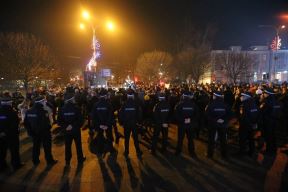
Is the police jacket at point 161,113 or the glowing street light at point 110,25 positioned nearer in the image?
the police jacket at point 161,113

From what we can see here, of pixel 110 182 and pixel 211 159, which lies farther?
pixel 211 159

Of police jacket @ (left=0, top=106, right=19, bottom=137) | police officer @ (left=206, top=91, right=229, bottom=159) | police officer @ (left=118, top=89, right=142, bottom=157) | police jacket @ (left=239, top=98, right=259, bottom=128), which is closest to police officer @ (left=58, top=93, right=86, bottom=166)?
police jacket @ (left=0, top=106, right=19, bottom=137)

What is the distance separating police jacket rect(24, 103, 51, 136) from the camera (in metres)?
7.62

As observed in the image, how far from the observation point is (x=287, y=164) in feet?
25.1

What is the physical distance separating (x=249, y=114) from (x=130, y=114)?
12.2 ft

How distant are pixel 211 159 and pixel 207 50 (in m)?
35.6

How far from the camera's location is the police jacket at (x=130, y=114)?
8.28m

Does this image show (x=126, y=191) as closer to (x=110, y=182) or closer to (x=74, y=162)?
(x=110, y=182)

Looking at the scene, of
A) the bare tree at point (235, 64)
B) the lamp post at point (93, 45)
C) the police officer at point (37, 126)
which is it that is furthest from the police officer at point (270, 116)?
the bare tree at point (235, 64)

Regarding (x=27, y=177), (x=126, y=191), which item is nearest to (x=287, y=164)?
(x=126, y=191)

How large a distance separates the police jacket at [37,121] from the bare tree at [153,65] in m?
40.3

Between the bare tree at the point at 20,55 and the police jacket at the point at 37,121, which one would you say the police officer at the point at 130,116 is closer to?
the police jacket at the point at 37,121

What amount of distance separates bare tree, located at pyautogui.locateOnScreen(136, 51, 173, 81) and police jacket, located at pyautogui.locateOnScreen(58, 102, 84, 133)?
4015 centimetres

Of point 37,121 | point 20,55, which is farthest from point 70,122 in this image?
point 20,55
